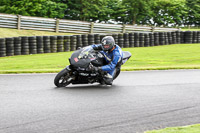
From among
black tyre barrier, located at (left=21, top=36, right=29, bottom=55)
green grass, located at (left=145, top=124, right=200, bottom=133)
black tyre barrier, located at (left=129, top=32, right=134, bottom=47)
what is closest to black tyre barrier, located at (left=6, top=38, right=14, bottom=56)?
black tyre barrier, located at (left=21, top=36, right=29, bottom=55)

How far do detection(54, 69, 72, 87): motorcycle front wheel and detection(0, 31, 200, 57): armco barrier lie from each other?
9939 mm

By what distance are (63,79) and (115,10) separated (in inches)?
2065

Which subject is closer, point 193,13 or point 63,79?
point 63,79

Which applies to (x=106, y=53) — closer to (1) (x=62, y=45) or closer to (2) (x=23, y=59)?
(2) (x=23, y=59)

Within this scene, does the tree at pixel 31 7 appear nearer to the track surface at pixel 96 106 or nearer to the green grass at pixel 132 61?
Result: the green grass at pixel 132 61

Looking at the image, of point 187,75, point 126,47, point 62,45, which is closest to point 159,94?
point 187,75

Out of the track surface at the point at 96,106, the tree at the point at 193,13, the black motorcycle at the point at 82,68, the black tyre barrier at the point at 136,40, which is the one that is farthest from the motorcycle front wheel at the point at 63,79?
the tree at the point at 193,13

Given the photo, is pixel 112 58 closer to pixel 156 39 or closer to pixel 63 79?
pixel 63 79

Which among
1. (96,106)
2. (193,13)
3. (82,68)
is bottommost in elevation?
(96,106)

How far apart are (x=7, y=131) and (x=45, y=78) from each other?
18.9 feet

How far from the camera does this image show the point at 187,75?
1218 centimetres

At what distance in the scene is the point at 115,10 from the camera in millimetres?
60438

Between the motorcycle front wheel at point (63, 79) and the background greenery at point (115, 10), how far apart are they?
37.7 metres

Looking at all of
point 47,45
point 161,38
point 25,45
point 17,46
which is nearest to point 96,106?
point 17,46
